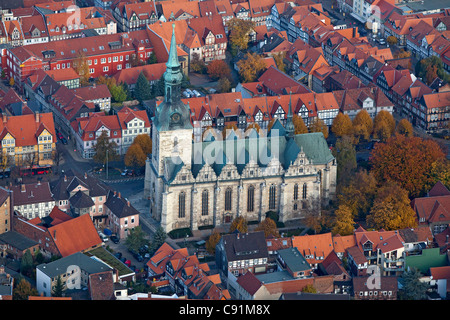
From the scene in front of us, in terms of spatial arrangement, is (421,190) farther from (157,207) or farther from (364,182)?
(157,207)

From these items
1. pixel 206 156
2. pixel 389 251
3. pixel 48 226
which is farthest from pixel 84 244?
pixel 389 251

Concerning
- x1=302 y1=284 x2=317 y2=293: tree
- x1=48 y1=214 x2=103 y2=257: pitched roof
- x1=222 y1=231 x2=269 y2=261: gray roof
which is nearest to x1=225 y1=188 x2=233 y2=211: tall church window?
x1=222 y1=231 x2=269 y2=261: gray roof

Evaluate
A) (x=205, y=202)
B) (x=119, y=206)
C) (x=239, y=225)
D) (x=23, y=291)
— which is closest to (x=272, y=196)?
(x=239, y=225)

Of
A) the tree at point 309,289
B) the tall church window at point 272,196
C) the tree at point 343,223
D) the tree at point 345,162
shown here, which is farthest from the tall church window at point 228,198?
the tree at point 309,289

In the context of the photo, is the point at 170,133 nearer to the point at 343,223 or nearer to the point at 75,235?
the point at 75,235

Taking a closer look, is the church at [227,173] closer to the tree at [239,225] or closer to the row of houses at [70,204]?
the tree at [239,225]

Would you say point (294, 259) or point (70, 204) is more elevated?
point (294, 259)
